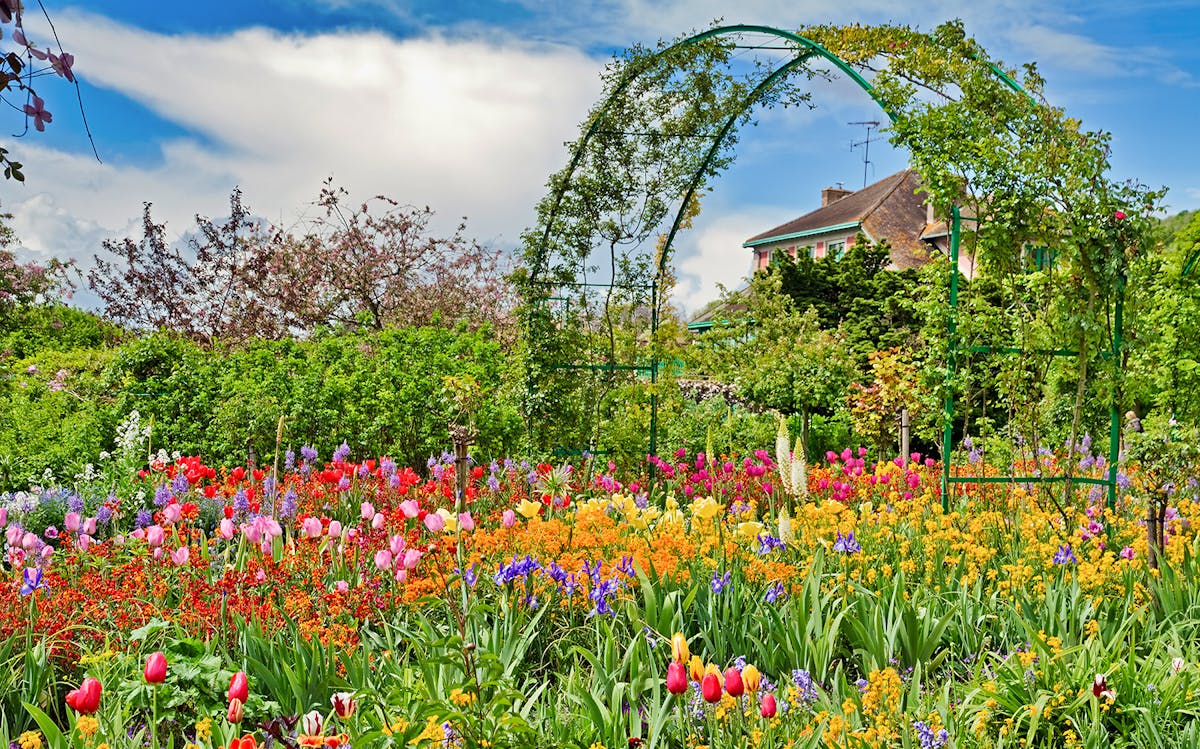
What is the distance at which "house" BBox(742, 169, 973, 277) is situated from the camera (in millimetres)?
24562

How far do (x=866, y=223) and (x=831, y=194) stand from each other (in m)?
5.94

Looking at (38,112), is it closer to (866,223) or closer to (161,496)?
(161,496)

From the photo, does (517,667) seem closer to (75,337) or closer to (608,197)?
(608,197)

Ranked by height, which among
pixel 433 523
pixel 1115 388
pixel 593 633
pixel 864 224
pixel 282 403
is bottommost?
pixel 593 633

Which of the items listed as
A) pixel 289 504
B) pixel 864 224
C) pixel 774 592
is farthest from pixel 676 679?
pixel 864 224

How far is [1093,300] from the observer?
18.2 ft

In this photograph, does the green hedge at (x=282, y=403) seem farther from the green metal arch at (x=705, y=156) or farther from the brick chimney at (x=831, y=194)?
the brick chimney at (x=831, y=194)

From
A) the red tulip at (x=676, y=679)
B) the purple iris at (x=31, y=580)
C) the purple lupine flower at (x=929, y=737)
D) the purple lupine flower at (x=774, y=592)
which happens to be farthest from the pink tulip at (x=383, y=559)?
the purple lupine flower at (x=929, y=737)

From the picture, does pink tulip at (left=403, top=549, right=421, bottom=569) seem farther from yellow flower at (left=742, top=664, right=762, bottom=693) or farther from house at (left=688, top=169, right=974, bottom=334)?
house at (left=688, top=169, right=974, bottom=334)

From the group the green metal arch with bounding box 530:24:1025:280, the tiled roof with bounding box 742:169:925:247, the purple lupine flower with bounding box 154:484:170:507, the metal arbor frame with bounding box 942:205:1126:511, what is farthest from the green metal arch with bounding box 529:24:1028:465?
the tiled roof with bounding box 742:169:925:247

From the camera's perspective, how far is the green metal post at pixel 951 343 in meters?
5.73

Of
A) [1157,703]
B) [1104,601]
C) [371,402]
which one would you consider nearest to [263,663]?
[1157,703]

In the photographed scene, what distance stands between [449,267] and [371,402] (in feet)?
23.3

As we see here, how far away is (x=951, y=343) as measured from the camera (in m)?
5.90
